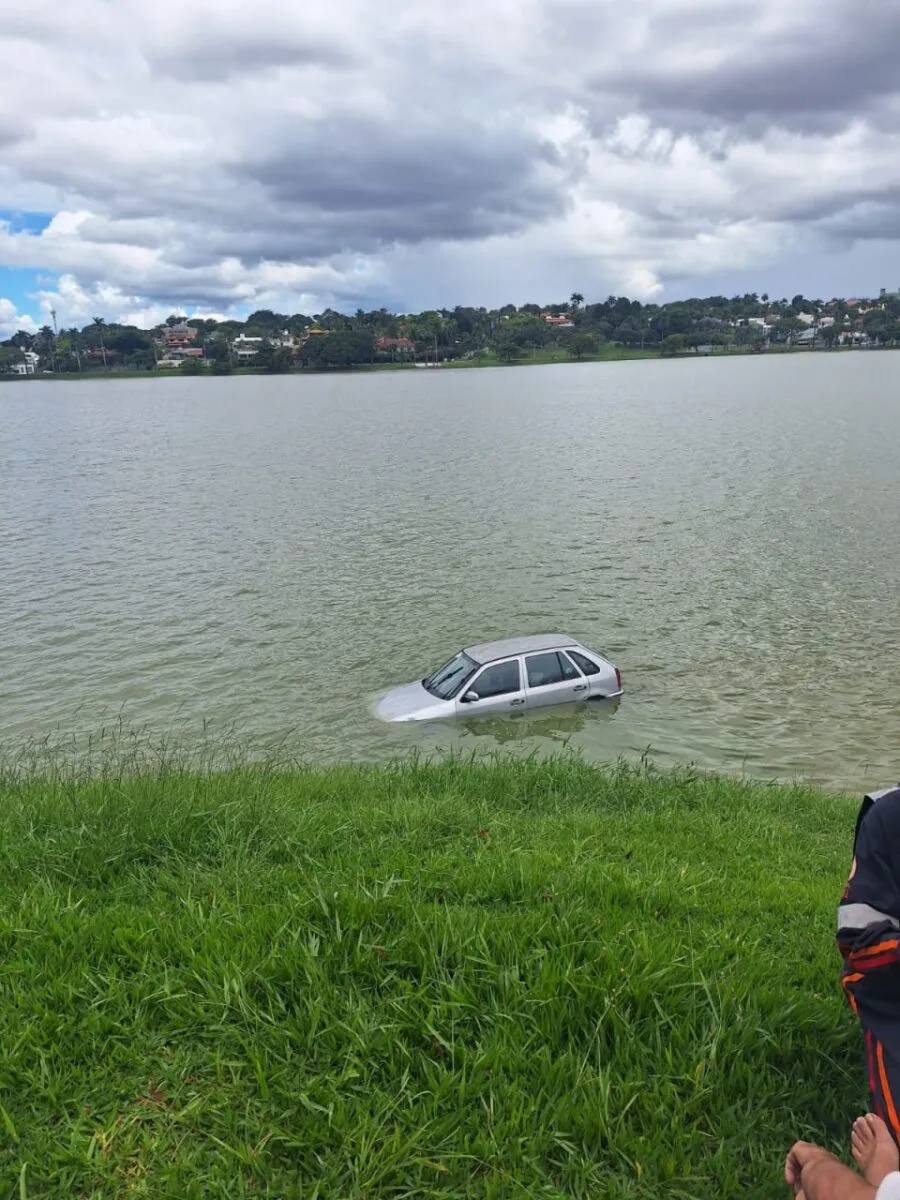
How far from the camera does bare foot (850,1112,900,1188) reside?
9.18 ft

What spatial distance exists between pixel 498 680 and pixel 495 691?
214mm

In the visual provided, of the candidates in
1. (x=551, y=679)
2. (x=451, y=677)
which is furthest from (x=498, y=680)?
(x=551, y=679)

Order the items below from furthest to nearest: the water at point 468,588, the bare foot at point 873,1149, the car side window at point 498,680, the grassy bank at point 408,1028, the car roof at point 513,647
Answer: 1. the car roof at point 513,647
2. the water at point 468,588
3. the car side window at point 498,680
4. the grassy bank at point 408,1028
5. the bare foot at point 873,1149

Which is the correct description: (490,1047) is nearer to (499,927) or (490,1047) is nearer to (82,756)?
(499,927)

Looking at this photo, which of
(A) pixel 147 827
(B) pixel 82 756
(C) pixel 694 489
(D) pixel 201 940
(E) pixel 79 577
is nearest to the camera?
(D) pixel 201 940

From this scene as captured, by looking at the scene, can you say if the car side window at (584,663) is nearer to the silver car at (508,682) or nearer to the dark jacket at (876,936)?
the silver car at (508,682)

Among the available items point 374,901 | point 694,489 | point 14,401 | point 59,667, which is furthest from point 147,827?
point 14,401

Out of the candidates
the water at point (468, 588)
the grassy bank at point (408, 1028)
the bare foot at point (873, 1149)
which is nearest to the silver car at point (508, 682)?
the water at point (468, 588)

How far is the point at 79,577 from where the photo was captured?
90.5 feet

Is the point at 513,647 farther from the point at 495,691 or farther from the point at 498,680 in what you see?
the point at 495,691

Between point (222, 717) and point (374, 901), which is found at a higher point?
point (374, 901)

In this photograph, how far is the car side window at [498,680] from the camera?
50.9ft

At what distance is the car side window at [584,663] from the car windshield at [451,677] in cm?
191

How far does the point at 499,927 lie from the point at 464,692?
1120cm
